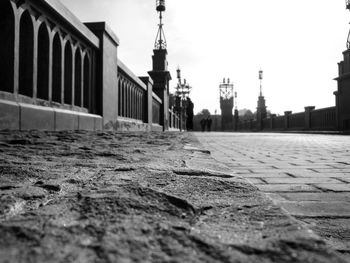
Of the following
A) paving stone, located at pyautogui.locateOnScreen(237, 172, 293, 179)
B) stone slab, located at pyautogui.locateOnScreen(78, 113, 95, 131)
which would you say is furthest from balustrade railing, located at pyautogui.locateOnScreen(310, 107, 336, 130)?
paving stone, located at pyautogui.locateOnScreen(237, 172, 293, 179)

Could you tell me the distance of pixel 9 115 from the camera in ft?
10.1

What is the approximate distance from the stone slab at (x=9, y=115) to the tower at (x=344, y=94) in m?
21.7

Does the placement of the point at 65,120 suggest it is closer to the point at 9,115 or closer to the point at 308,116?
the point at 9,115

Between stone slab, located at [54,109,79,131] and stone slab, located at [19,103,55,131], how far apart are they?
97 millimetres

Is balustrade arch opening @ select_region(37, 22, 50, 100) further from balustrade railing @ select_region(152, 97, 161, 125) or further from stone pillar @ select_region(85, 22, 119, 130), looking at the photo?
balustrade railing @ select_region(152, 97, 161, 125)

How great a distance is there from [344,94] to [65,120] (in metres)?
22.0

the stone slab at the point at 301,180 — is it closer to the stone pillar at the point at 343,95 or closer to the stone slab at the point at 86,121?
the stone slab at the point at 86,121

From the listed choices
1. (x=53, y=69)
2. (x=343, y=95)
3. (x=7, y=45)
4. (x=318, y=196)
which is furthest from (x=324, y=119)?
(x=7, y=45)

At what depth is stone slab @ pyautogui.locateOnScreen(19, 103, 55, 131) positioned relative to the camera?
129 inches

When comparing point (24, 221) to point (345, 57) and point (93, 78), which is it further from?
point (345, 57)

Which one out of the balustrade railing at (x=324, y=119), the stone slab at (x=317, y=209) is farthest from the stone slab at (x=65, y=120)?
the balustrade railing at (x=324, y=119)

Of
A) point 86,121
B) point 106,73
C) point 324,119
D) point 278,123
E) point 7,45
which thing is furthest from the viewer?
point 278,123

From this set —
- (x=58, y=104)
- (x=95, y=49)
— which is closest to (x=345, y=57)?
(x=95, y=49)

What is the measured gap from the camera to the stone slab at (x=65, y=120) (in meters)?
4.00
